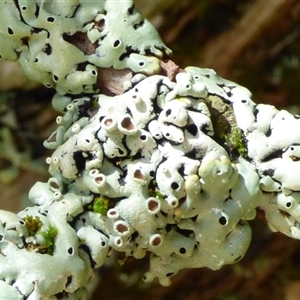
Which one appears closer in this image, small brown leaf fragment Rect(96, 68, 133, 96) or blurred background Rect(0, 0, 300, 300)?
small brown leaf fragment Rect(96, 68, 133, 96)

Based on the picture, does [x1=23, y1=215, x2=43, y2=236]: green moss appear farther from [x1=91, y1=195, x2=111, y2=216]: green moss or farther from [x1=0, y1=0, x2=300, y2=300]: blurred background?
[x1=0, y1=0, x2=300, y2=300]: blurred background

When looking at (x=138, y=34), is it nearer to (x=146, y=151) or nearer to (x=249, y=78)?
(x=146, y=151)

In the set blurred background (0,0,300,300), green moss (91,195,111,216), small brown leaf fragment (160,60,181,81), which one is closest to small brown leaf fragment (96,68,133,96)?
small brown leaf fragment (160,60,181,81)

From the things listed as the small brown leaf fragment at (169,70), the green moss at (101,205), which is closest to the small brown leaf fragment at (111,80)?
the small brown leaf fragment at (169,70)

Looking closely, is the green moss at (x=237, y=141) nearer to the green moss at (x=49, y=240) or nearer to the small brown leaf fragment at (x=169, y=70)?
the small brown leaf fragment at (x=169, y=70)

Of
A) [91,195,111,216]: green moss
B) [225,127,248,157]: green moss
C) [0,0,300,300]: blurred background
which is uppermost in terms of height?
[225,127,248,157]: green moss

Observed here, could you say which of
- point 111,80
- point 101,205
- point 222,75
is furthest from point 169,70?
point 222,75

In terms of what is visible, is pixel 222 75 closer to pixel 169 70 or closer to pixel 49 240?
pixel 169 70

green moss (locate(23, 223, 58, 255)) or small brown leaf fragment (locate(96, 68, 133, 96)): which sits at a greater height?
small brown leaf fragment (locate(96, 68, 133, 96))
